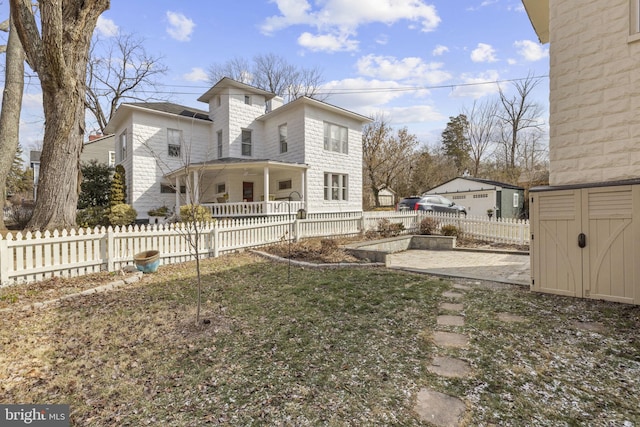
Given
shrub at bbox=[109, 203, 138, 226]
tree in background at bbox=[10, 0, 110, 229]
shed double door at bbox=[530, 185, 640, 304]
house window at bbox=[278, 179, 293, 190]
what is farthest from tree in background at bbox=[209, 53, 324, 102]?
shed double door at bbox=[530, 185, 640, 304]

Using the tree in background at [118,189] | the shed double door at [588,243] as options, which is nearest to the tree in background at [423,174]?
the tree in background at [118,189]

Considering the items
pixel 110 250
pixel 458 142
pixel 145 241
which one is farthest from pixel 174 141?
pixel 458 142

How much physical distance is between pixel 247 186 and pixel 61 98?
10.3m

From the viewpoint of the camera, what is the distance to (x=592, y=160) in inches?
175

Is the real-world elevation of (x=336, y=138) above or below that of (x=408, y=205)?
above

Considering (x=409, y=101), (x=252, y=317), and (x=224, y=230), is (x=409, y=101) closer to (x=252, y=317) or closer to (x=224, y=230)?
(x=224, y=230)

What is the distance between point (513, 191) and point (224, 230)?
21227 millimetres

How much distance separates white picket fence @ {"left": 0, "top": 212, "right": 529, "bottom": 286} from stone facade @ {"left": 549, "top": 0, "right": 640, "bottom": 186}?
19.7 ft

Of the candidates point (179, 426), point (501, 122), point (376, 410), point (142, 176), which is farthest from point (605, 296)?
point (501, 122)

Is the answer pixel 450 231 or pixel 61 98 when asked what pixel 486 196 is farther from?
pixel 61 98

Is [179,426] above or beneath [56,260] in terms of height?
beneath

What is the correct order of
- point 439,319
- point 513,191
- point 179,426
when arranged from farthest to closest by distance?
point 513,191 < point 439,319 < point 179,426

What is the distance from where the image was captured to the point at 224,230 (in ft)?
28.8

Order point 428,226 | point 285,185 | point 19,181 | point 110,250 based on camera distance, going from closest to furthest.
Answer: point 110,250
point 428,226
point 285,185
point 19,181
